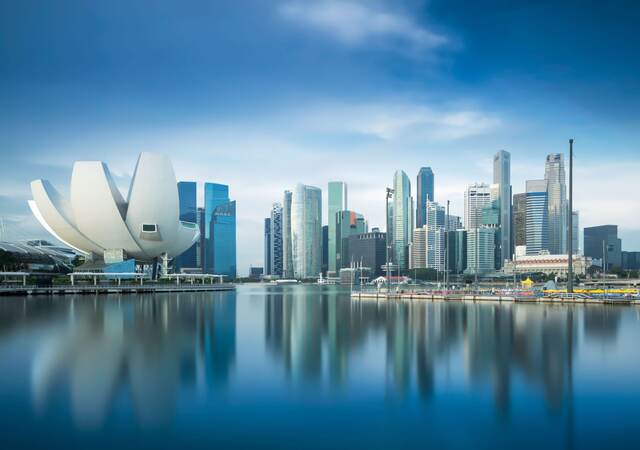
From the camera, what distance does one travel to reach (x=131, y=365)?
10.6 metres

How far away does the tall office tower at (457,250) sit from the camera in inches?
4729

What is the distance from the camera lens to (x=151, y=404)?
26.0ft

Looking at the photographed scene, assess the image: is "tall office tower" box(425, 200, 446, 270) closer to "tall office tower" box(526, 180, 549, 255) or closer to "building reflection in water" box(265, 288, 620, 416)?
"tall office tower" box(526, 180, 549, 255)

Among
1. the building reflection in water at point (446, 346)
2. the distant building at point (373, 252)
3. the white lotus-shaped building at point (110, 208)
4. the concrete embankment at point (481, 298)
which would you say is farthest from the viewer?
the distant building at point (373, 252)

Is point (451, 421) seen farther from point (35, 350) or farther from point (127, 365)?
point (35, 350)

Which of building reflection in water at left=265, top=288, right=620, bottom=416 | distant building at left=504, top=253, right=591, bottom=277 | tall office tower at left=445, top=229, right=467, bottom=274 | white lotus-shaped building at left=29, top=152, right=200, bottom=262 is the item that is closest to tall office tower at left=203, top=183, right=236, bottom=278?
tall office tower at left=445, top=229, right=467, bottom=274

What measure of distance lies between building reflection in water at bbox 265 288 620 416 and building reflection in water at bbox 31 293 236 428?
5.37 feet

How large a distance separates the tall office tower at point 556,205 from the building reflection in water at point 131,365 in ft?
424

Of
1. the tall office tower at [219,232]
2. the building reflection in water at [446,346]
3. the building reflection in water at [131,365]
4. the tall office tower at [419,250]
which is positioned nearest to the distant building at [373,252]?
the tall office tower at [419,250]

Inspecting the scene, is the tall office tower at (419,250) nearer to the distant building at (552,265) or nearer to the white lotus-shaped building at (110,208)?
the distant building at (552,265)

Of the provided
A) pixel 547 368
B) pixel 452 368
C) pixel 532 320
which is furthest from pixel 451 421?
pixel 532 320

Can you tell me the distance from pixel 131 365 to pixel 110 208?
42306 millimetres

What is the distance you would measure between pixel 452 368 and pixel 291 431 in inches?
182

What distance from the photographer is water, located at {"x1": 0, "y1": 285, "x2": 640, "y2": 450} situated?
6680 millimetres
